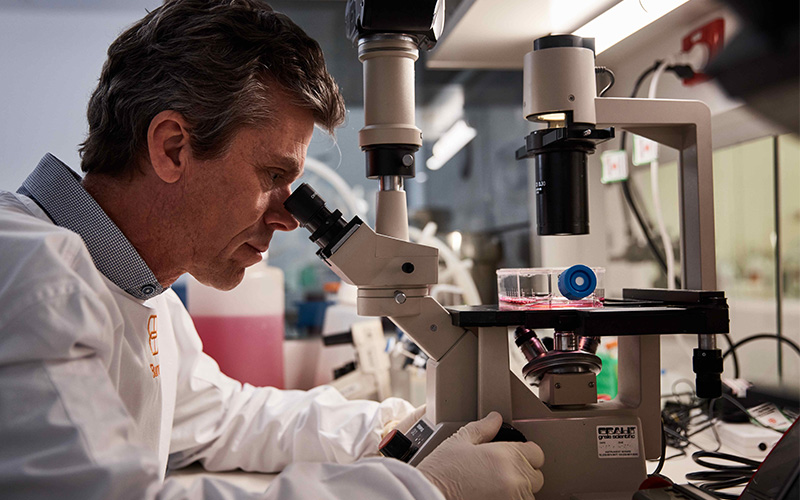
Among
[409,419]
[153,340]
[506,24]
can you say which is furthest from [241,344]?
[506,24]

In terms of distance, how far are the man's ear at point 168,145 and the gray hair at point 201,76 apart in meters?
0.02

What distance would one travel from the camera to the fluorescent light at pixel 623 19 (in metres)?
0.98

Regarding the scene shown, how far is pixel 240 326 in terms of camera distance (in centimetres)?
185

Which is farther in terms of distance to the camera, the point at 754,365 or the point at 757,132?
the point at 754,365

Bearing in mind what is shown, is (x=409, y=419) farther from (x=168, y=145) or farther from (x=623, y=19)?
(x=623, y=19)

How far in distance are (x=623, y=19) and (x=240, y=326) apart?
1360 millimetres

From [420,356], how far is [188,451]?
25.5 inches

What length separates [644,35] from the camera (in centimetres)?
196

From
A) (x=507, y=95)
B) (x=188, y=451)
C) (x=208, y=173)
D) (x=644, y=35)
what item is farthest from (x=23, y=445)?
(x=507, y=95)

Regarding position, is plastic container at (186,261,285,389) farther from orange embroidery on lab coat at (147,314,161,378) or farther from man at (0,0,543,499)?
orange embroidery on lab coat at (147,314,161,378)

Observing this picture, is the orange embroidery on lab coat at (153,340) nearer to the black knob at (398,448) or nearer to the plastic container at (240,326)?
the black knob at (398,448)

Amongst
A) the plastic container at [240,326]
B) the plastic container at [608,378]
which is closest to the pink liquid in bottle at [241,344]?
the plastic container at [240,326]

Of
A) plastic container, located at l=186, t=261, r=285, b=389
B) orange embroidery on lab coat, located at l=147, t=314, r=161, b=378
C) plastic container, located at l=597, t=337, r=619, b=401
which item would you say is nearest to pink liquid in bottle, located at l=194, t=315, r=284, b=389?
plastic container, located at l=186, t=261, r=285, b=389

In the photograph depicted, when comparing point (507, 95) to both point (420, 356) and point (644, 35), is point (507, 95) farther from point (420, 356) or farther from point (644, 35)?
point (420, 356)
